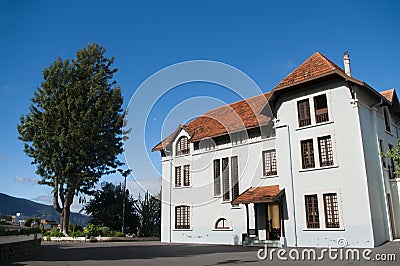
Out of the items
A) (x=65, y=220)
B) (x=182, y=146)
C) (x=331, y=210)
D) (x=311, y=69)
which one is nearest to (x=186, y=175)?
(x=182, y=146)

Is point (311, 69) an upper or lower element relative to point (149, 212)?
upper

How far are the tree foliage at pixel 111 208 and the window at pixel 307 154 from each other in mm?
25027

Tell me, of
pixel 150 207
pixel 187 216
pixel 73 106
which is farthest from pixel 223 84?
pixel 150 207

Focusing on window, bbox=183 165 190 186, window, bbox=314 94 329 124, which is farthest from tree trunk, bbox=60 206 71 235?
window, bbox=314 94 329 124

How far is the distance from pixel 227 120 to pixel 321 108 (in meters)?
7.85

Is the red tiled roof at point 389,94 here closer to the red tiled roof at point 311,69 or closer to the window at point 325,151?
the red tiled roof at point 311,69

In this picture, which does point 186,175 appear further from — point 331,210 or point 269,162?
point 331,210

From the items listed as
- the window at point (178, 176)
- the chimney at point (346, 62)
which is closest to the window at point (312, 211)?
the chimney at point (346, 62)

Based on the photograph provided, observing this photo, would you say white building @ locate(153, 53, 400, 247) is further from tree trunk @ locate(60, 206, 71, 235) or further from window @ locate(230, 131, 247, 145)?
tree trunk @ locate(60, 206, 71, 235)

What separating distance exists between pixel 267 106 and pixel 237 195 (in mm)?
6511

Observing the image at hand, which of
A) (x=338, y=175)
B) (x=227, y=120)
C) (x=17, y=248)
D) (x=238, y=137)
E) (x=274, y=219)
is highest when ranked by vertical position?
(x=227, y=120)

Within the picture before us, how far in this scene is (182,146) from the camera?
29.5m

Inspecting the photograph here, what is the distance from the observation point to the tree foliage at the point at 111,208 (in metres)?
40.4

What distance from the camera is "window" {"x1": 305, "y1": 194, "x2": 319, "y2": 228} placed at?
2016 cm
